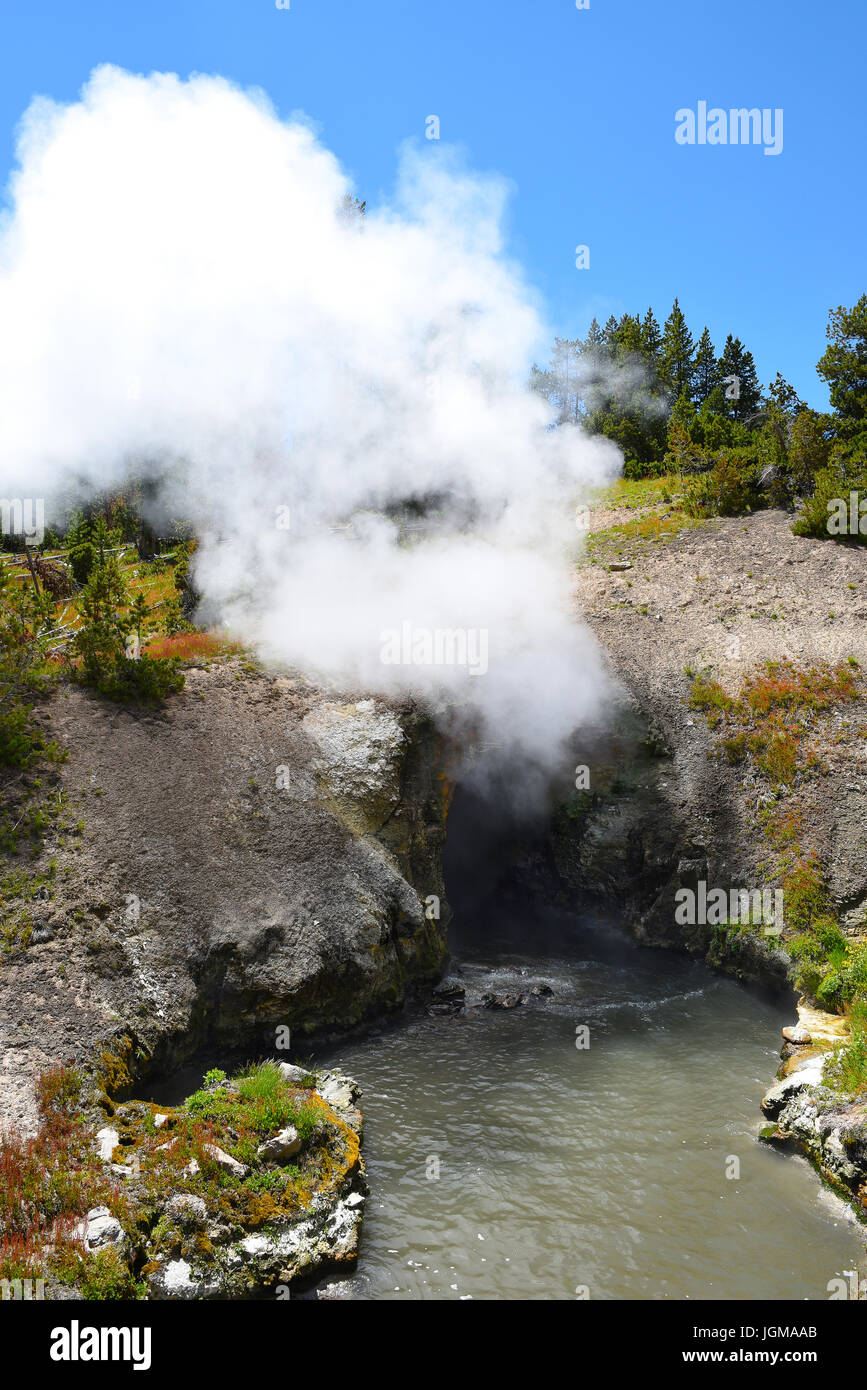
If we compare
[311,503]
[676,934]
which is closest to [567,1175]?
[676,934]

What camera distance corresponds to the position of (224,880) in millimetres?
17500

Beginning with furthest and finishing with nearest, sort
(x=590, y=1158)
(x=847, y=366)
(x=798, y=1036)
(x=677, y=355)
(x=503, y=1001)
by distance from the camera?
1. (x=677, y=355)
2. (x=847, y=366)
3. (x=503, y=1001)
4. (x=798, y=1036)
5. (x=590, y=1158)

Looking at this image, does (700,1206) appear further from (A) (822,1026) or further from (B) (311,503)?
(B) (311,503)

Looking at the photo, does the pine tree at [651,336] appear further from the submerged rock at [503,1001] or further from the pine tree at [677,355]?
the submerged rock at [503,1001]

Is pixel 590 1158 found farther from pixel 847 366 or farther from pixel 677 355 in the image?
pixel 677 355

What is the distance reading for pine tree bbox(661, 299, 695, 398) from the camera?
62656 mm

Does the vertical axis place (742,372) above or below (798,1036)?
above

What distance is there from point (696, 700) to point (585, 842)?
19.3ft

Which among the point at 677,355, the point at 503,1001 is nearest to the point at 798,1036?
the point at 503,1001

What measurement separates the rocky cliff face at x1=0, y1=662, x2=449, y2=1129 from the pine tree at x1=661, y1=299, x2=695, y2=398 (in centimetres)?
5120

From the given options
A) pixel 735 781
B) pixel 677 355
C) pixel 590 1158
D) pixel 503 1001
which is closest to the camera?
pixel 590 1158

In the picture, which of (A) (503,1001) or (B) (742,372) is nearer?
(A) (503,1001)

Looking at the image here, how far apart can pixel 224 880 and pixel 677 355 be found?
6131 centimetres

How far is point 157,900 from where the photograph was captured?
16406mm
